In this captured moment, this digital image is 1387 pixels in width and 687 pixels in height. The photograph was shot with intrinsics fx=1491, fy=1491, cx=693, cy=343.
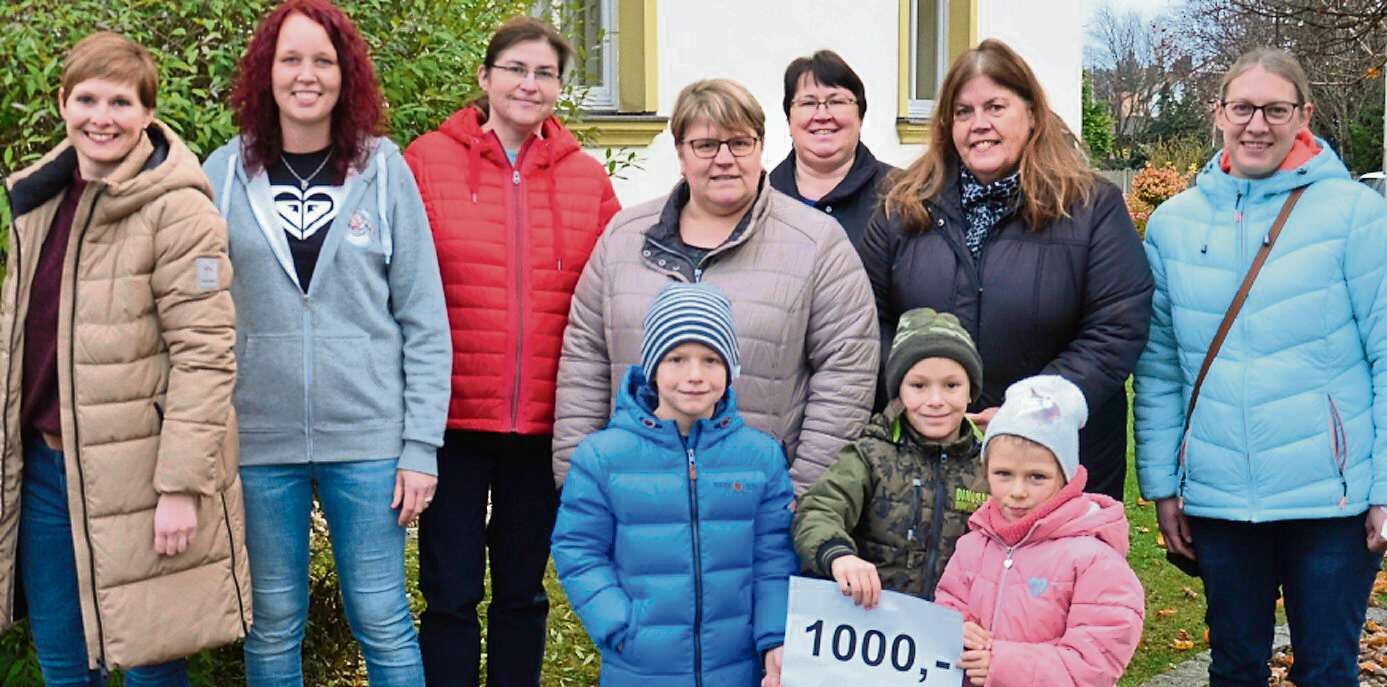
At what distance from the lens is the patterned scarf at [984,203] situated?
13.4ft

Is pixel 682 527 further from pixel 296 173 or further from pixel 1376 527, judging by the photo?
pixel 1376 527

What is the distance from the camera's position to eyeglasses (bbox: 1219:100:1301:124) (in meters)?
4.03

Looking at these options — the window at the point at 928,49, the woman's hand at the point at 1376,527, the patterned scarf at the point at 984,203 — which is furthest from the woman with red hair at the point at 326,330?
the window at the point at 928,49

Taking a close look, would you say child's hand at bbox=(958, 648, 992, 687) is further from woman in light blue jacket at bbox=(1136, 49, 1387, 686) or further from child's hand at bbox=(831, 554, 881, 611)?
woman in light blue jacket at bbox=(1136, 49, 1387, 686)

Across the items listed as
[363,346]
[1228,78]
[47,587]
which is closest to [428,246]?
[363,346]

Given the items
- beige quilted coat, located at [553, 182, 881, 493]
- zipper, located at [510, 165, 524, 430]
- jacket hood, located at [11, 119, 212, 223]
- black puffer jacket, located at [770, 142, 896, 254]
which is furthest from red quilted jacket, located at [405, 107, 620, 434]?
black puffer jacket, located at [770, 142, 896, 254]

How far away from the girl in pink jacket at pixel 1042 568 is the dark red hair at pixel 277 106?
184 centimetres

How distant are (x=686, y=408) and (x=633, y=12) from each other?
717cm

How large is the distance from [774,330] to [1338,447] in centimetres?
154

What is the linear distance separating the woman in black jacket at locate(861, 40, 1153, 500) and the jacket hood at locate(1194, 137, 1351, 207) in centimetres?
29

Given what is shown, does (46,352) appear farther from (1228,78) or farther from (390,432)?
(1228,78)

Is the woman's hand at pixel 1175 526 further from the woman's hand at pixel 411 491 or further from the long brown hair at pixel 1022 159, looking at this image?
the woman's hand at pixel 411 491

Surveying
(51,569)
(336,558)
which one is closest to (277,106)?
(336,558)

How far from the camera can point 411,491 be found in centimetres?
402
